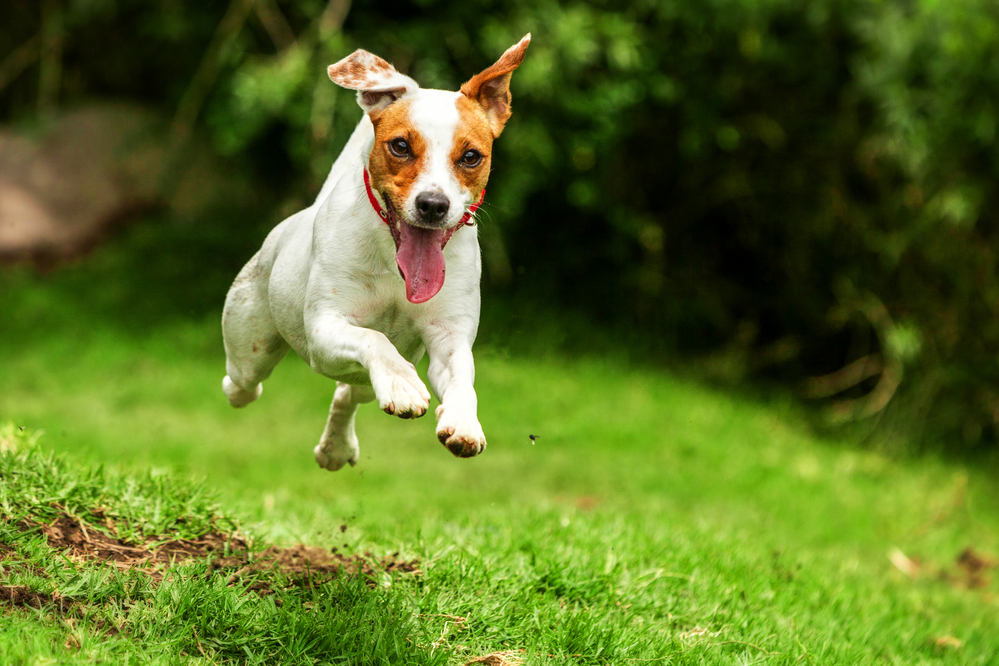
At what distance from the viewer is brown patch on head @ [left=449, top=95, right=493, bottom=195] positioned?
10.3 ft

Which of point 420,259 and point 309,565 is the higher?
point 420,259

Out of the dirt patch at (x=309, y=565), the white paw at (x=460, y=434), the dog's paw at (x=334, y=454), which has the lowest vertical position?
the dirt patch at (x=309, y=565)

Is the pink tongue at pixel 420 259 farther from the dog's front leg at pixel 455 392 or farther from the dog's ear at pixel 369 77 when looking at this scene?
the dog's ear at pixel 369 77

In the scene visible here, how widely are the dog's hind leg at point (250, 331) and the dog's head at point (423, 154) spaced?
0.95 meters

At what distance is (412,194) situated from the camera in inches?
121

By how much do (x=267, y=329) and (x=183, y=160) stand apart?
7404mm

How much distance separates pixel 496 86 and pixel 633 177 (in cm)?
700

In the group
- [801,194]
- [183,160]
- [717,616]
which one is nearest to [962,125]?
[801,194]

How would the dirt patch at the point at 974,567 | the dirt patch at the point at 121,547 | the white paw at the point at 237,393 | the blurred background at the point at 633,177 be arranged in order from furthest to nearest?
the blurred background at the point at 633,177 < the dirt patch at the point at 974,567 < the white paw at the point at 237,393 < the dirt patch at the point at 121,547

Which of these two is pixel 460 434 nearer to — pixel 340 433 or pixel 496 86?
pixel 496 86

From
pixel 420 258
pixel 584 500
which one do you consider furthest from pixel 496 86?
pixel 584 500

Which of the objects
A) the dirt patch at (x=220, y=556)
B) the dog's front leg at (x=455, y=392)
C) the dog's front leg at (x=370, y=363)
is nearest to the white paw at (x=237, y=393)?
the dirt patch at (x=220, y=556)

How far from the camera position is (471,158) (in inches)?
126

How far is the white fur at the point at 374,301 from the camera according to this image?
3.03m
